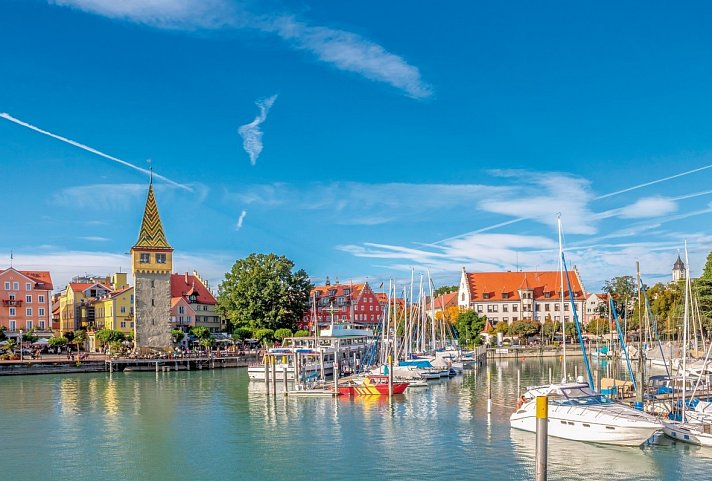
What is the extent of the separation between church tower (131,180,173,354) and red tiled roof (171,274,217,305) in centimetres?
2430

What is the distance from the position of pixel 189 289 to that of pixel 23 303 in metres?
24.6

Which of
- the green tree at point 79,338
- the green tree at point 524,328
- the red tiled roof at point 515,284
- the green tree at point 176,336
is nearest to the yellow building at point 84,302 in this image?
the green tree at point 79,338

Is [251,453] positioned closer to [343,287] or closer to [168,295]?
[168,295]

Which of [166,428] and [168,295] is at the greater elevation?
[168,295]

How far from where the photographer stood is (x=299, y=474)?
1224 inches

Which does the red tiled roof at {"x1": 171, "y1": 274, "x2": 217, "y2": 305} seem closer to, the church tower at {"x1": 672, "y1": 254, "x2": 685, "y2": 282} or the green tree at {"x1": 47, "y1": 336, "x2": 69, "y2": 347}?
the green tree at {"x1": 47, "y1": 336, "x2": 69, "y2": 347}

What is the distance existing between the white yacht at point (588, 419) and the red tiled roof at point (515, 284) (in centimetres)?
9517

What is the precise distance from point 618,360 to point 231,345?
49.7m

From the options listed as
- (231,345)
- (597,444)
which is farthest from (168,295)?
(597,444)

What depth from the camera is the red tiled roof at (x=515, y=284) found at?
436 ft

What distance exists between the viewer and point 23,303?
104875mm

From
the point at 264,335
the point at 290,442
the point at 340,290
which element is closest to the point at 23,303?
the point at 264,335

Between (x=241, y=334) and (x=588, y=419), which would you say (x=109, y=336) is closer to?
(x=241, y=334)

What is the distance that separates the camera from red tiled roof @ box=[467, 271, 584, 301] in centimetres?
13275
